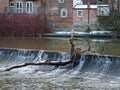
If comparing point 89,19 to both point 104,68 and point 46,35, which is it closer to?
point 46,35

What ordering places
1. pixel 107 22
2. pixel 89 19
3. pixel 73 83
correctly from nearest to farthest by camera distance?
pixel 73 83 < pixel 107 22 < pixel 89 19

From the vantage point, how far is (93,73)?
27.6m

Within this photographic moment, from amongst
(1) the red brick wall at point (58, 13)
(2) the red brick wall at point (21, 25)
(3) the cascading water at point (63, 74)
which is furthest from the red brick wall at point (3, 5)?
(3) the cascading water at point (63, 74)

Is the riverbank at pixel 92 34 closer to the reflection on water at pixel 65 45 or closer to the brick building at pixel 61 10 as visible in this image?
the brick building at pixel 61 10

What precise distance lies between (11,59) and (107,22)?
26365 millimetres

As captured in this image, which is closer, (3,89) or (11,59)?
(3,89)

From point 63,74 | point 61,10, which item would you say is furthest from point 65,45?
point 61,10

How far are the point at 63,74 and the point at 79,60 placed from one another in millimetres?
1800

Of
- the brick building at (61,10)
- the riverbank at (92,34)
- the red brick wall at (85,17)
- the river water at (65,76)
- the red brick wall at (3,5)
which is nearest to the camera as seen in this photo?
the river water at (65,76)

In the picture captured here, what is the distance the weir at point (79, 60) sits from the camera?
27.7 m

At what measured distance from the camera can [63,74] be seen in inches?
1096

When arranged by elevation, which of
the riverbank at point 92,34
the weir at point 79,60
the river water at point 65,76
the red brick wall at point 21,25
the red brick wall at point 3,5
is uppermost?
the red brick wall at point 3,5

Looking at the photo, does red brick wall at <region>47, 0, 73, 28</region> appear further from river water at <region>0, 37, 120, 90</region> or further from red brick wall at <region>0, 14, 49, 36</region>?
river water at <region>0, 37, 120, 90</region>

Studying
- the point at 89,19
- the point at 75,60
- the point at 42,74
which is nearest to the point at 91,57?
the point at 75,60
